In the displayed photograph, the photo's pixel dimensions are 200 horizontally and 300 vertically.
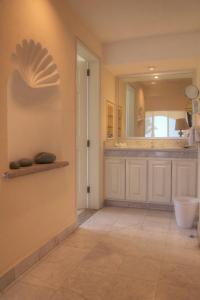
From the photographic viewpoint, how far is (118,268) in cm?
220

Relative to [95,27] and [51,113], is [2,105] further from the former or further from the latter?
[95,27]

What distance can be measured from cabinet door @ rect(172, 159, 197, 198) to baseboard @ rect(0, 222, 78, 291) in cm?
173

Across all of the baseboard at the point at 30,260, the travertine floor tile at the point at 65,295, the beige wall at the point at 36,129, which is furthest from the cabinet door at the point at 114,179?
the travertine floor tile at the point at 65,295

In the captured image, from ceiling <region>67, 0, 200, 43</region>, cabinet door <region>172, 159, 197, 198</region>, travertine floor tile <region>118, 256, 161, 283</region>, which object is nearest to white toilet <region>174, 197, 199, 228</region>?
cabinet door <region>172, 159, 197, 198</region>

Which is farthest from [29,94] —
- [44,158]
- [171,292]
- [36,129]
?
[171,292]

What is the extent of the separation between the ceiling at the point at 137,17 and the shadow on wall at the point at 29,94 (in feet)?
3.42

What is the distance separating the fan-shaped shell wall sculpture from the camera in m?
2.16

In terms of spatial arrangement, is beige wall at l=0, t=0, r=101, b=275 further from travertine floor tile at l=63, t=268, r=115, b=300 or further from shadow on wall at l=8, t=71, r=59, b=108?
travertine floor tile at l=63, t=268, r=115, b=300

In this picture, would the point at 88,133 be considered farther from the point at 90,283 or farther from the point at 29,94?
the point at 90,283

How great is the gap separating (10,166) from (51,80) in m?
1.03

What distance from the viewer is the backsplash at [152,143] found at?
4.23 m

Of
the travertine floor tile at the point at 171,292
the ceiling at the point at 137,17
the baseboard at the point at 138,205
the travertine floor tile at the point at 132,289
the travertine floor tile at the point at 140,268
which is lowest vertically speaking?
the travertine floor tile at the point at 171,292

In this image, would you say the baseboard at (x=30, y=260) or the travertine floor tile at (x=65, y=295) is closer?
the travertine floor tile at (x=65, y=295)

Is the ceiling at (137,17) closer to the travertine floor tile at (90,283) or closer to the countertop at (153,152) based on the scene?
the countertop at (153,152)
